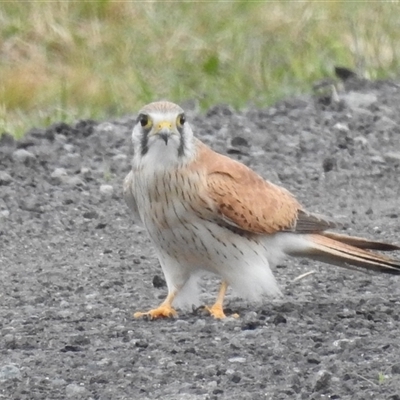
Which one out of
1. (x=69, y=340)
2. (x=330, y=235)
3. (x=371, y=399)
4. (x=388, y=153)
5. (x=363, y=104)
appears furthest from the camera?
(x=363, y=104)

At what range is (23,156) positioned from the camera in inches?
362

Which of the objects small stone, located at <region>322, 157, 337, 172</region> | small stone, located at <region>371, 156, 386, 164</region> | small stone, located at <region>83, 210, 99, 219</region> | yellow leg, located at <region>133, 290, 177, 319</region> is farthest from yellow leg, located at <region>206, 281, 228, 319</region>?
small stone, located at <region>371, 156, 386, 164</region>

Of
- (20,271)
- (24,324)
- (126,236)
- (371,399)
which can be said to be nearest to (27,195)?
(126,236)

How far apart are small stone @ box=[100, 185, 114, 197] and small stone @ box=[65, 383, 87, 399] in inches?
146

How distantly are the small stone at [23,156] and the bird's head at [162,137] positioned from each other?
3173 mm

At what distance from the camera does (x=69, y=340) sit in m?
5.67

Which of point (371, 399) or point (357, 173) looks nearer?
point (371, 399)

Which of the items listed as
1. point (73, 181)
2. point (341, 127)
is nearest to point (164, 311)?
point (73, 181)

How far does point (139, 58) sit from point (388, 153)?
352 cm

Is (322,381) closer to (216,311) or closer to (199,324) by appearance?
(199,324)

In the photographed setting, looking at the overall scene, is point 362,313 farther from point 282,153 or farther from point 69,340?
point 282,153

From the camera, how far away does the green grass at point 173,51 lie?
37.1ft

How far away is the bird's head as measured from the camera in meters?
6.00

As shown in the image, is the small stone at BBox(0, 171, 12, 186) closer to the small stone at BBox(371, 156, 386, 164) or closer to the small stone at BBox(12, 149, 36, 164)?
the small stone at BBox(12, 149, 36, 164)
